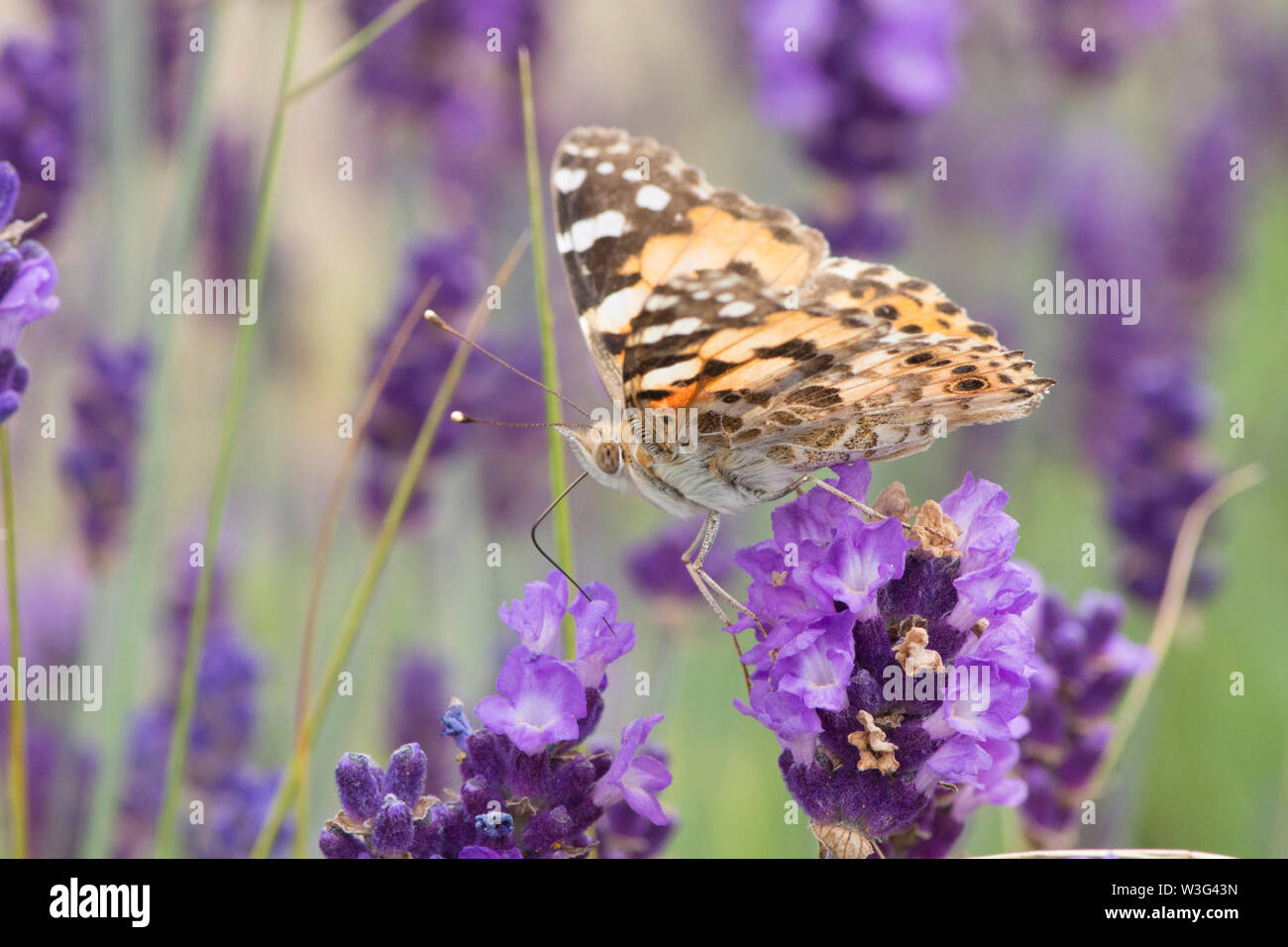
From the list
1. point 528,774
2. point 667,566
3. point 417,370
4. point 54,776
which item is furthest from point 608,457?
point 54,776

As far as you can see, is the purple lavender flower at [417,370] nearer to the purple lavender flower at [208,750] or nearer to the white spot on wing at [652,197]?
the purple lavender flower at [208,750]

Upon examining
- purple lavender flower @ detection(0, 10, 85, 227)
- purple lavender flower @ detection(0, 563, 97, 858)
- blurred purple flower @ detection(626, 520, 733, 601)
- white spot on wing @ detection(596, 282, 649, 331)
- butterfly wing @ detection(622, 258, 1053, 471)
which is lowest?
purple lavender flower @ detection(0, 563, 97, 858)

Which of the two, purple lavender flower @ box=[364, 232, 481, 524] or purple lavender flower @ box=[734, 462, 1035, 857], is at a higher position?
purple lavender flower @ box=[364, 232, 481, 524]

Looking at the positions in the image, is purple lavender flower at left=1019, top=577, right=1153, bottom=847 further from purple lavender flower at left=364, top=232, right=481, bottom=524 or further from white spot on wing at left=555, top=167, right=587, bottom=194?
purple lavender flower at left=364, top=232, right=481, bottom=524

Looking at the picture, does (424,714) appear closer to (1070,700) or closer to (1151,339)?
(1070,700)

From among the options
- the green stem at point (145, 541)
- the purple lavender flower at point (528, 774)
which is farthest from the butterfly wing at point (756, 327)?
the green stem at point (145, 541)

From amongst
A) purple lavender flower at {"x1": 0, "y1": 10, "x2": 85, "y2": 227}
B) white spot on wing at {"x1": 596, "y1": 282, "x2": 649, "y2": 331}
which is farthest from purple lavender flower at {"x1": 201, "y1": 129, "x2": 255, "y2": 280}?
white spot on wing at {"x1": 596, "y1": 282, "x2": 649, "y2": 331}
